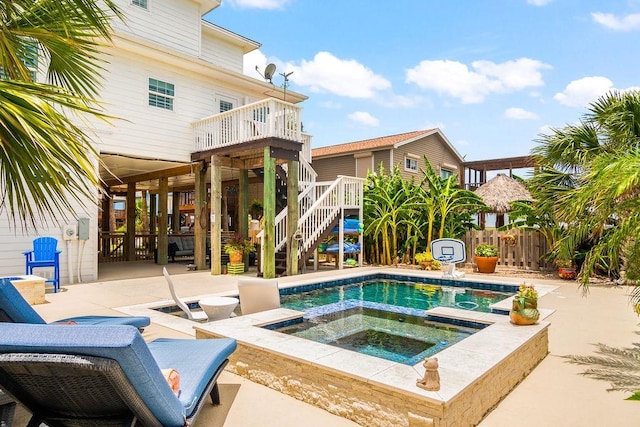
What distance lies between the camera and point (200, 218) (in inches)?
532

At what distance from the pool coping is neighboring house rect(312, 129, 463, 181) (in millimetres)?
14693

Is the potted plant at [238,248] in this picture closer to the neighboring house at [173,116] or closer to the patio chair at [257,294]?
the neighboring house at [173,116]

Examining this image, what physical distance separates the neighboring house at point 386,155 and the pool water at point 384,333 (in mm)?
12870

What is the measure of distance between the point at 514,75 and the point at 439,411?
30.6 meters

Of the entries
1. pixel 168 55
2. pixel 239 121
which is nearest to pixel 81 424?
pixel 239 121

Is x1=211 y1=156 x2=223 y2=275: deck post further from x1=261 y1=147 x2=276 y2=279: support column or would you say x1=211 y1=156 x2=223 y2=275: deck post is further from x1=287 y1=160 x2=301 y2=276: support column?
x1=287 y1=160 x2=301 y2=276: support column

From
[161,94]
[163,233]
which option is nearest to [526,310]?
[161,94]

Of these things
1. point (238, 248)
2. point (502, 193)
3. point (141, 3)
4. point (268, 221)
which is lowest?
point (238, 248)

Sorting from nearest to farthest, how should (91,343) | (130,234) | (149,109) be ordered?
(91,343)
(149,109)
(130,234)

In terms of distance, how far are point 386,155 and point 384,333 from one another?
15.2 m

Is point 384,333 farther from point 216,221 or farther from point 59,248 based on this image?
point 59,248

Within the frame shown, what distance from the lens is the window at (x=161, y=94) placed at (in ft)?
40.5

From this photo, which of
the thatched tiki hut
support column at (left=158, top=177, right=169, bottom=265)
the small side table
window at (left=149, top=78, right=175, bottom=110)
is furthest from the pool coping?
support column at (left=158, top=177, right=169, bottom=265)

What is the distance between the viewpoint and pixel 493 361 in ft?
12.1
